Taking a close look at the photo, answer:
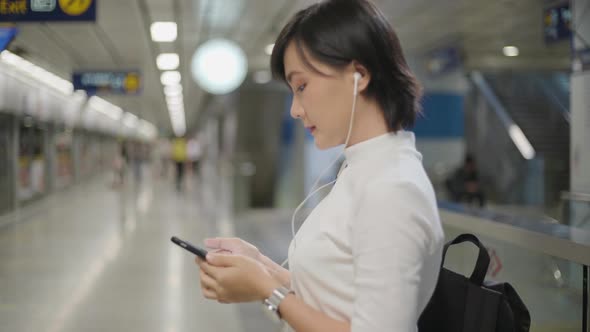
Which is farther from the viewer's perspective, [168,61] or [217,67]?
[168,61]

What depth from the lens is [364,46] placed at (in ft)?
3.55

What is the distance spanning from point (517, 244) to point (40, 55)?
11.7m

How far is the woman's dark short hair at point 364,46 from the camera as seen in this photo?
1.08 m

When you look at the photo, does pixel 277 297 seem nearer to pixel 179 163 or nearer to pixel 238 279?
pixel 238 279

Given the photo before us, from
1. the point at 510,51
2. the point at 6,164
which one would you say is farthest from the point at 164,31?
the point at 510,51

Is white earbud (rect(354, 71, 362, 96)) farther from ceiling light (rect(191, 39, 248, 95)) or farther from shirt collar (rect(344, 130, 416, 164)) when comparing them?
ceiling light (rect(191, 39, 248, 95))

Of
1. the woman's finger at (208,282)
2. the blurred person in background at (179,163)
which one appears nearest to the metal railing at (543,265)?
the woman's finger at (208,282)

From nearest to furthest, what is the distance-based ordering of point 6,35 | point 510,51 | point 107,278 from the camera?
Answer: point 6,35, point 107,278, point 510,51

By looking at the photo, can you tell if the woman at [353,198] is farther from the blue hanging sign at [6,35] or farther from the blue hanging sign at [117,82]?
the blue hanging sign at [117,82]

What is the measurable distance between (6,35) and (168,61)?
9.98 meters

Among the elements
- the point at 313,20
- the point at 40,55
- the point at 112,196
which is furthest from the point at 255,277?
the point at 112,196

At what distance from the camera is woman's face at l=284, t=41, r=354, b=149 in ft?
3.65

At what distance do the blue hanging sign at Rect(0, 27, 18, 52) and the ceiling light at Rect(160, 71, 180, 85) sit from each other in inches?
458

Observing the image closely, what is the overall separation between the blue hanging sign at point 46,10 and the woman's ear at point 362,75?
3.45 m
